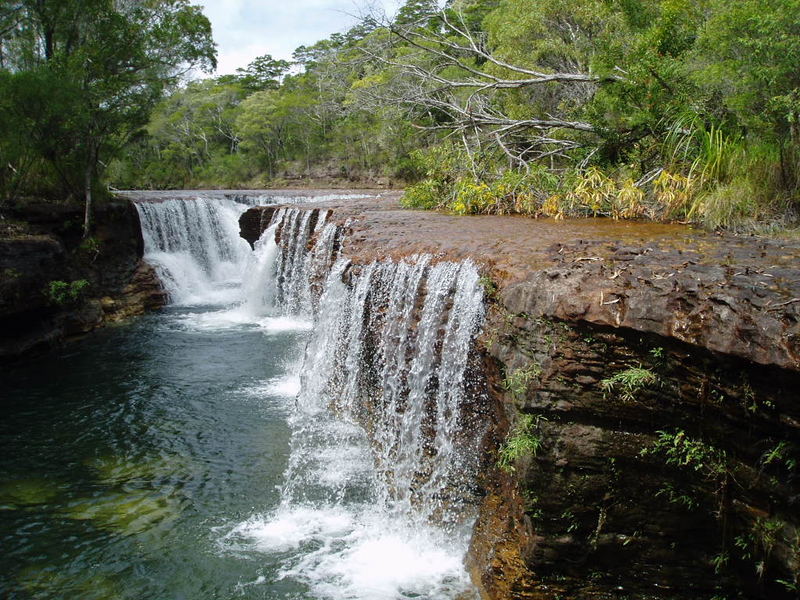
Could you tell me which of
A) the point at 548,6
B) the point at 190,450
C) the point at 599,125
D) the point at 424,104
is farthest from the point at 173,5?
the point at 190,450

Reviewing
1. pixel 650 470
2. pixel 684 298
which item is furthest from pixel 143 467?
pixel 684 298

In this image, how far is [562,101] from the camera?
14.2m

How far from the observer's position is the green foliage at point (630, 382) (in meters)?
3.48

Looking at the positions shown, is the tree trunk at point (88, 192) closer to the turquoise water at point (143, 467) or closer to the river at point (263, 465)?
the turquoise water at point (143, 467)

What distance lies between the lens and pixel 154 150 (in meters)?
42.0

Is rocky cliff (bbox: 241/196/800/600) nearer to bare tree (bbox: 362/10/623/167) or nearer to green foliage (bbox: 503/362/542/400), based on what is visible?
green foliage (bbox: 503/362/542/400)

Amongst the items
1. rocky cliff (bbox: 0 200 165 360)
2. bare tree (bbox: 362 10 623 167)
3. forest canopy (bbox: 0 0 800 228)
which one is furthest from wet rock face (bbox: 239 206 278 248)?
bare tree (bbox: 362 10 623 167)

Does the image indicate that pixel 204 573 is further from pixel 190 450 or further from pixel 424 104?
pixel 424 104

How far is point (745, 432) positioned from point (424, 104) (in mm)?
10148

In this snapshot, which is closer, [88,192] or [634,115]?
[634,115]

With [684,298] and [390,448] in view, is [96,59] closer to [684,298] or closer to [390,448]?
[390,448]

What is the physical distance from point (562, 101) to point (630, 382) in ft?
40.6

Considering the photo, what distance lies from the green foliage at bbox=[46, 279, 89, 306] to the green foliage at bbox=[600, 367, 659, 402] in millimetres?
10777

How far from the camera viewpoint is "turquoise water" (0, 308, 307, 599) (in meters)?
4.72
